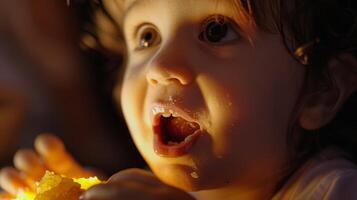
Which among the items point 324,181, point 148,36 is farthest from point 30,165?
point 324,181

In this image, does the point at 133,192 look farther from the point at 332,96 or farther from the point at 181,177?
the point at 332,96

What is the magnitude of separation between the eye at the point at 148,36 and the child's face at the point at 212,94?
0.02 meters

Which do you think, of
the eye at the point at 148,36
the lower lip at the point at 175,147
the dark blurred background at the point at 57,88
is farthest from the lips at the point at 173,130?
the dark blurred background at the point at 57,88

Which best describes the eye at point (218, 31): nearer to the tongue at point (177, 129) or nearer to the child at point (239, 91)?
the child at point (239, 91)

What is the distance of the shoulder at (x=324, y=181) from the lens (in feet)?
2.45

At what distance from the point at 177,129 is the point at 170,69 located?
80mm

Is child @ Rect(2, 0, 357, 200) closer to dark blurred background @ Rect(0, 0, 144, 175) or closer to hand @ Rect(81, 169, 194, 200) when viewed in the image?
hand @ Rect(81, 169, 194, 200)

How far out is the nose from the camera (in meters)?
0.73

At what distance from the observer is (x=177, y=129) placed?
0.77 m

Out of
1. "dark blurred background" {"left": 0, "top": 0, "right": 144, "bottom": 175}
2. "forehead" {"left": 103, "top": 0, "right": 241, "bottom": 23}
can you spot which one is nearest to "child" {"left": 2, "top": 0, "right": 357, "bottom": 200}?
"forehead" {"left": 103, "top": 0, "right": 241, "bottom": 23}

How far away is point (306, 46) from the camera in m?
0.79

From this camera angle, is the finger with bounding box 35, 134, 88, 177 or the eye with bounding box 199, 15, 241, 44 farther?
the finger with bounding box 35, 134, 88, 177

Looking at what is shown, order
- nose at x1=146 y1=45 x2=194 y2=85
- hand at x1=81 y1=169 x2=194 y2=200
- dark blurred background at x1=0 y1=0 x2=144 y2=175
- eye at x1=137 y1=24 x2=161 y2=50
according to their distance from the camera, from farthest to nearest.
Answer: dark blurred background at x1=0 y1=0 x2=144 y2=175 < eye at x1=137 y1=24 x2=161 y2=50 < nose at x1=146 y1=45 x2=194 y2=85 < hand at x1=81 y1=169 x2=194 y2=200

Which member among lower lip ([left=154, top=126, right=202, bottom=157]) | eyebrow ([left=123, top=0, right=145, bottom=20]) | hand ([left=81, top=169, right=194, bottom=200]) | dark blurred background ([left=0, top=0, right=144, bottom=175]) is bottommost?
hand ([left=81, top=169, right=194, bottom=200])
